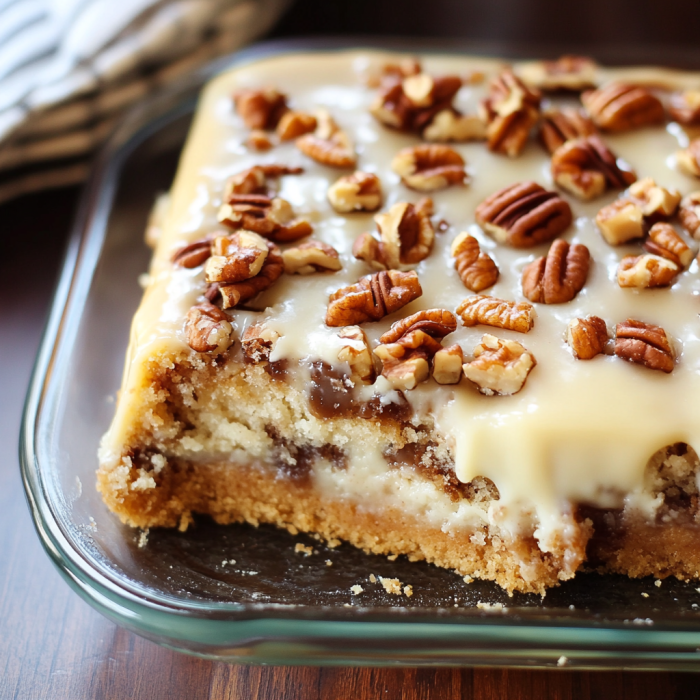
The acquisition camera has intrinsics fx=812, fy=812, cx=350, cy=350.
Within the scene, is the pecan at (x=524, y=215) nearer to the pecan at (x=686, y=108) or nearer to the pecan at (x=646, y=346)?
the pecan at (x=646, y=346)

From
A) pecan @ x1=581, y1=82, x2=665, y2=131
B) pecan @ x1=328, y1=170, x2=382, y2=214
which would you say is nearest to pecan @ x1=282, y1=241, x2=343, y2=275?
pecan @ x1=328, y1=170, x2=382, y2=214

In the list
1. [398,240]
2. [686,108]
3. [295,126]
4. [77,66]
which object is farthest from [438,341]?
[77,66]

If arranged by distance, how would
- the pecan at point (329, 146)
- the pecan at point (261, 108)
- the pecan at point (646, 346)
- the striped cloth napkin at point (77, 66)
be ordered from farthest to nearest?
the striped cloth napkin at point (77, 66)
the pecan at point (261, 108)
the pecan at point (329, 146)
the pecan at point (646, 346)

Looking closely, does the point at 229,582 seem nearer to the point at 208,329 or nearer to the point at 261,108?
the point at 208,329

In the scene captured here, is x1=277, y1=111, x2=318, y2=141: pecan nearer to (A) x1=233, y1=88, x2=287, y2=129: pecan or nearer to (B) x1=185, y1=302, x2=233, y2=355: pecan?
(A) x1=233, y1=88, x2=287, y2=129: pecan

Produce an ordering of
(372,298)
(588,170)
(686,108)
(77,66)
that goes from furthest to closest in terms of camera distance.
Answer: (77,66), (686,108), (588,170), (372,298)

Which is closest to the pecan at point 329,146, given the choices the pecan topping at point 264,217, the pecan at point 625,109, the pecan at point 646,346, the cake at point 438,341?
the cake at point 438,341
